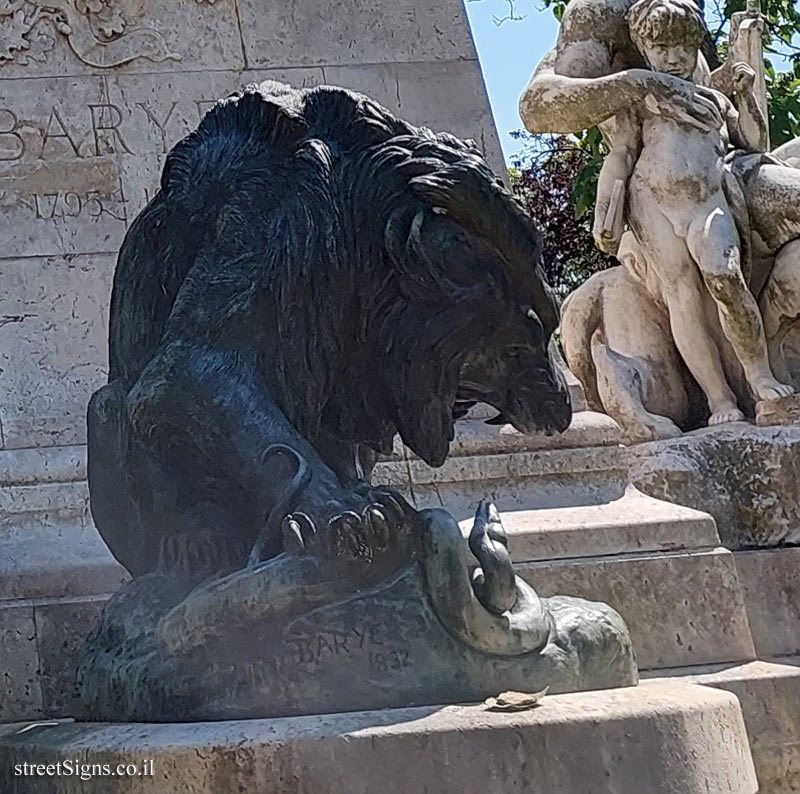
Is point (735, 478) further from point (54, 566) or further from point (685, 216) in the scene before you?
point (54, 566)

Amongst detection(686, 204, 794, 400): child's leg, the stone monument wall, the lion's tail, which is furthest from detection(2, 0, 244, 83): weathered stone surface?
the lion's tail

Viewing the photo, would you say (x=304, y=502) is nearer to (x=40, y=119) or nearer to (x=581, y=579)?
(x=581, y=579)

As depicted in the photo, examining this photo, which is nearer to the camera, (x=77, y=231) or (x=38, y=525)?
(x=38, y=525)


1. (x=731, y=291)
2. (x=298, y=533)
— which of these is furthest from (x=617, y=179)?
(x=298, y=533)

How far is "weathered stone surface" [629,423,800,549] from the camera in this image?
568 centimetres

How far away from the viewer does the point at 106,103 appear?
4.71 metres

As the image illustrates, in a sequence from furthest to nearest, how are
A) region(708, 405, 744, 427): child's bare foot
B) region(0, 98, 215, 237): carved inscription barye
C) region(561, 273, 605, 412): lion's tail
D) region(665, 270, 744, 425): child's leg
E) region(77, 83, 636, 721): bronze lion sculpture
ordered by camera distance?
region(561, 273, 605, 412): lion's tail → region(665, 270, 744, 425): child's leg → region(708, 405, 744, 427): child's bare foot → region(0, 98, 215, 237): carved inscription barye → region(77, 83, 636, 721): bronze lion sculpture

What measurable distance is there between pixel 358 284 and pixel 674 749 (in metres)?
0.99

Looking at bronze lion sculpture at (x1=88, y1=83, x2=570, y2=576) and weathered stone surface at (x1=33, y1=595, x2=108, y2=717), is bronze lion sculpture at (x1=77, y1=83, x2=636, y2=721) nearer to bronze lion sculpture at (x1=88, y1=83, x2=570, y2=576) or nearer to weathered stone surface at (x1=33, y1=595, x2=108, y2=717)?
bronze lion sculpture at (x1=88, y1=83, x2=570, y2=576)

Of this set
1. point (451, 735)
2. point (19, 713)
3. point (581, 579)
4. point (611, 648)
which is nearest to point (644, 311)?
point (581, 579)

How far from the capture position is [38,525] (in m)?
4.12

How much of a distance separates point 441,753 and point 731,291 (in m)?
4.58

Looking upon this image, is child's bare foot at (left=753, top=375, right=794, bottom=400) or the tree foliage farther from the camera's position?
the tree foliage

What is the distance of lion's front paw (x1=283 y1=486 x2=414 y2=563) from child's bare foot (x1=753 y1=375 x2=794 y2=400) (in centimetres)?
418
